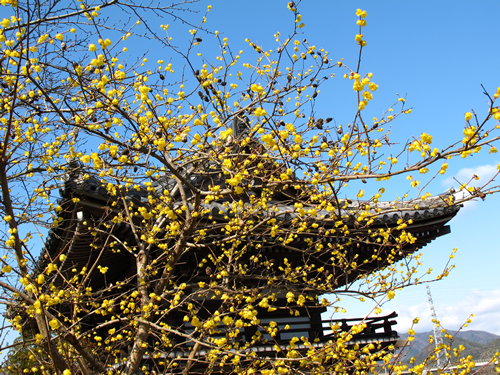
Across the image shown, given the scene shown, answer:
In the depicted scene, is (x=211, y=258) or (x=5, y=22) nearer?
(x=5, y=22)

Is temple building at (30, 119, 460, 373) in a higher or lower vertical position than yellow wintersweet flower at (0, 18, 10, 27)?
lower

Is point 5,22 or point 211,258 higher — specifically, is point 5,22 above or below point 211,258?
above

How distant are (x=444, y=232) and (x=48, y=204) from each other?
23.4 feet

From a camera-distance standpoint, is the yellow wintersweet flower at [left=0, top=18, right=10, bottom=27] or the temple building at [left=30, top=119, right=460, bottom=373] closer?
the yellow wintersweet flower at [left=0, top=18, right=10, bottom=27]

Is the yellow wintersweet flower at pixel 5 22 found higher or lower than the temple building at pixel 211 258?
higher

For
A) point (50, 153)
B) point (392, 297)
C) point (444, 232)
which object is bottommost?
point (392, 297)

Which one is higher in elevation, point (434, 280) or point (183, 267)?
point (183, 267)

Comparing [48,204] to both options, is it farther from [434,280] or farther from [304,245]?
[434,280]

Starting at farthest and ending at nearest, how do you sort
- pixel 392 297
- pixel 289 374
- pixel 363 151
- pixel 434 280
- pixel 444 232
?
pixel 444 232 → pixel 434 280 → pixel 392 297 → pixel 289 374 → pixel 363 151

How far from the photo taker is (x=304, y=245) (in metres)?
6.80

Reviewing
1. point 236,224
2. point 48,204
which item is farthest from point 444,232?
point 48,204

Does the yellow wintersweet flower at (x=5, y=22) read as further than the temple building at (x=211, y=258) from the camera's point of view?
No

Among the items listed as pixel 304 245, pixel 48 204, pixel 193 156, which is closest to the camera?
pixel 193 156

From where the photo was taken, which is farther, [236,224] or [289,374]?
[236,224]
